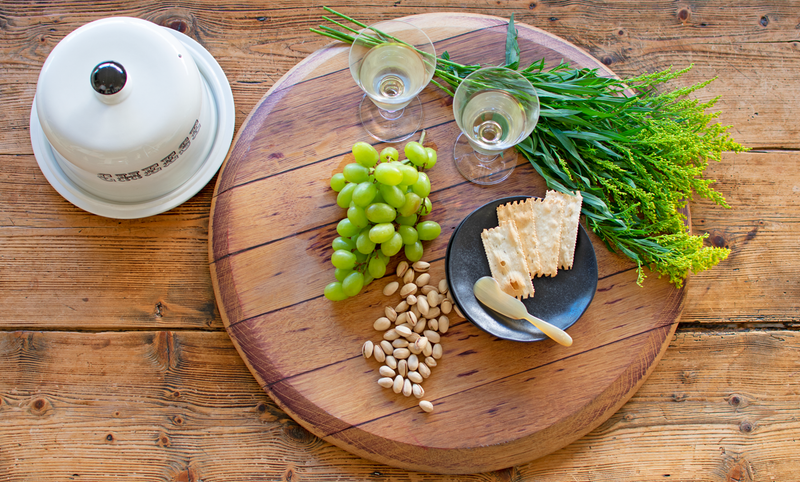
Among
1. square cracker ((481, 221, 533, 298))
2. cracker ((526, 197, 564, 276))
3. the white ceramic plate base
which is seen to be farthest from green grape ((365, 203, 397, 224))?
the white ceramic plate base

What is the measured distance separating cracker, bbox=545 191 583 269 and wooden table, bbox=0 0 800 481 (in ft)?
1.56

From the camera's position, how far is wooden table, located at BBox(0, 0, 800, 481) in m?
1.28

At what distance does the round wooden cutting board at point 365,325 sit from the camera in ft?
3.88

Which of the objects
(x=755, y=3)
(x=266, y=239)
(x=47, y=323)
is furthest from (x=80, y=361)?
(x=755, y=3)

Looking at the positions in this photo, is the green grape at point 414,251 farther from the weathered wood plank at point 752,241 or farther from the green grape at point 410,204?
the weathered wood plank at point 752,241

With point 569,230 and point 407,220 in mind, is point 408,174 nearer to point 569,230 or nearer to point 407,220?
point 407,220

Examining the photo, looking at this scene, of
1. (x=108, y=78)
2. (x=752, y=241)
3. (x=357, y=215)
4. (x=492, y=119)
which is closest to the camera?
(x=108, y=78)

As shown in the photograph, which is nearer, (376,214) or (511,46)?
(376,214)

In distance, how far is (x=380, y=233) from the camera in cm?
109

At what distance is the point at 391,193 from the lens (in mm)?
1104

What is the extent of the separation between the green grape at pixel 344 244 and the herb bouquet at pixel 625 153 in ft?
1.68

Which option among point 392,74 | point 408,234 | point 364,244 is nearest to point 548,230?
point 408,234

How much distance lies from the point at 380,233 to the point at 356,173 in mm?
177

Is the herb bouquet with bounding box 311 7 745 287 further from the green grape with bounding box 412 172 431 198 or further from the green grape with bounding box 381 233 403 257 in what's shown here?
the green grape with bounding box 381 233 403 257
